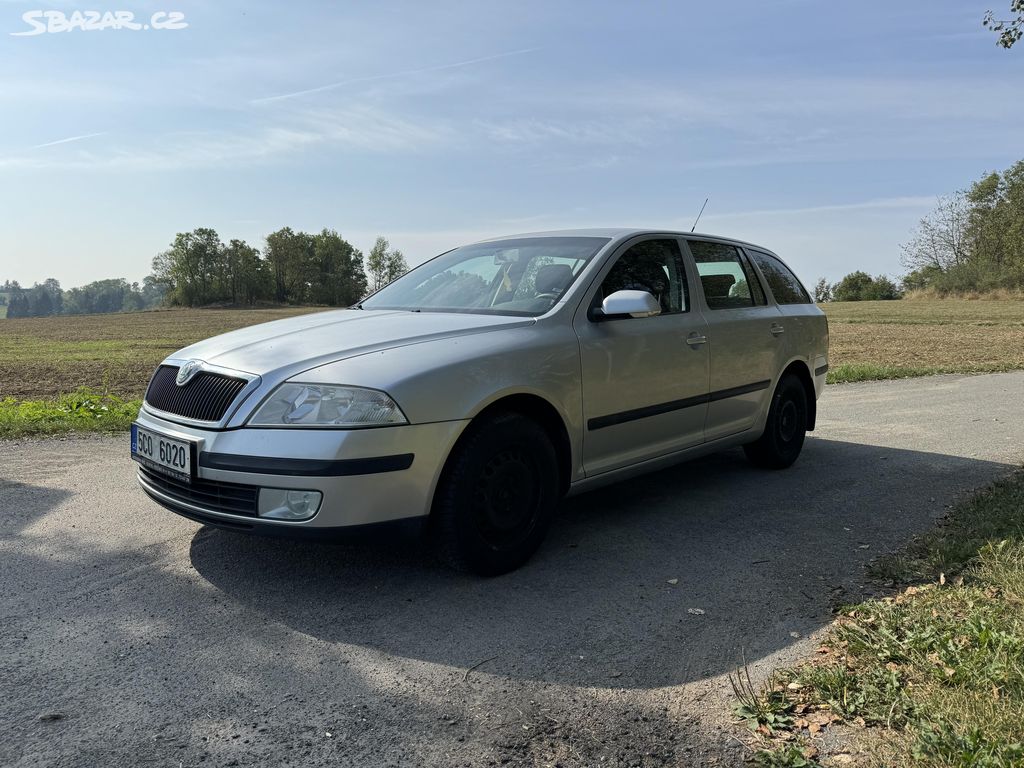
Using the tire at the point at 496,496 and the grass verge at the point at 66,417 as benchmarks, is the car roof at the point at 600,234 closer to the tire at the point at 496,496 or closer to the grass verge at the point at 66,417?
the tire at the point at 496,496

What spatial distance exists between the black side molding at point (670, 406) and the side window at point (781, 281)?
33.4 inches

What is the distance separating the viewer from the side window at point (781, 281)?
20.1 ft

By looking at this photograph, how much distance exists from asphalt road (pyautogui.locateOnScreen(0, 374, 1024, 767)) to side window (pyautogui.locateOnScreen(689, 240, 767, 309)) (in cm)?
134

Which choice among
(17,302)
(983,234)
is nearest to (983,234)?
(983,234)

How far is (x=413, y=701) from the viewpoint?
266cm

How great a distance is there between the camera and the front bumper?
3.27 metres

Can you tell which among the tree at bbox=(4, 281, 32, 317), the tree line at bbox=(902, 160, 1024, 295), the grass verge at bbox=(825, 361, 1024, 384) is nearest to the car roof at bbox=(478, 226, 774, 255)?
the grass verge at bbox=(825, 361, 1024, 384)

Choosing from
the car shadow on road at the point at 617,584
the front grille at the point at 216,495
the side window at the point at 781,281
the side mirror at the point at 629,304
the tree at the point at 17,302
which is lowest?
the car shadow on road at the point at 617,584

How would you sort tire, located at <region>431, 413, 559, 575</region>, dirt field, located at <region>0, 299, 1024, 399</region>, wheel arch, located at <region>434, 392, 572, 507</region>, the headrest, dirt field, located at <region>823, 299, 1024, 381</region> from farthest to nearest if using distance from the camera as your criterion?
dirt field, located at <region>0, 299, 1024, 399</region>, dirt field, located at <region>823, 299, 1024, 381</region>, the headrest, wheel arch, located at <region>434, 392, 572, 507</region>, tire, located at <region>431, 413, 559, 575</region>

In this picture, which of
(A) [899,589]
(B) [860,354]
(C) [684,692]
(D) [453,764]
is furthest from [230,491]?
(B) [860,354]

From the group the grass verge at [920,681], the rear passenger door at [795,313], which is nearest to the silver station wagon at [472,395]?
the rear passenger door at [795,313]

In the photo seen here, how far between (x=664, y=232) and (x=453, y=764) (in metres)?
3.72

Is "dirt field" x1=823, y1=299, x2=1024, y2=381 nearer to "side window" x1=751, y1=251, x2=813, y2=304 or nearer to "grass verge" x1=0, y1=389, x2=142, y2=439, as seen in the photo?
"side window" x1=751, y1=251, x2=813, y2=304

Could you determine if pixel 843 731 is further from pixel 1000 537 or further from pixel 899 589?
pixel 1000 537
